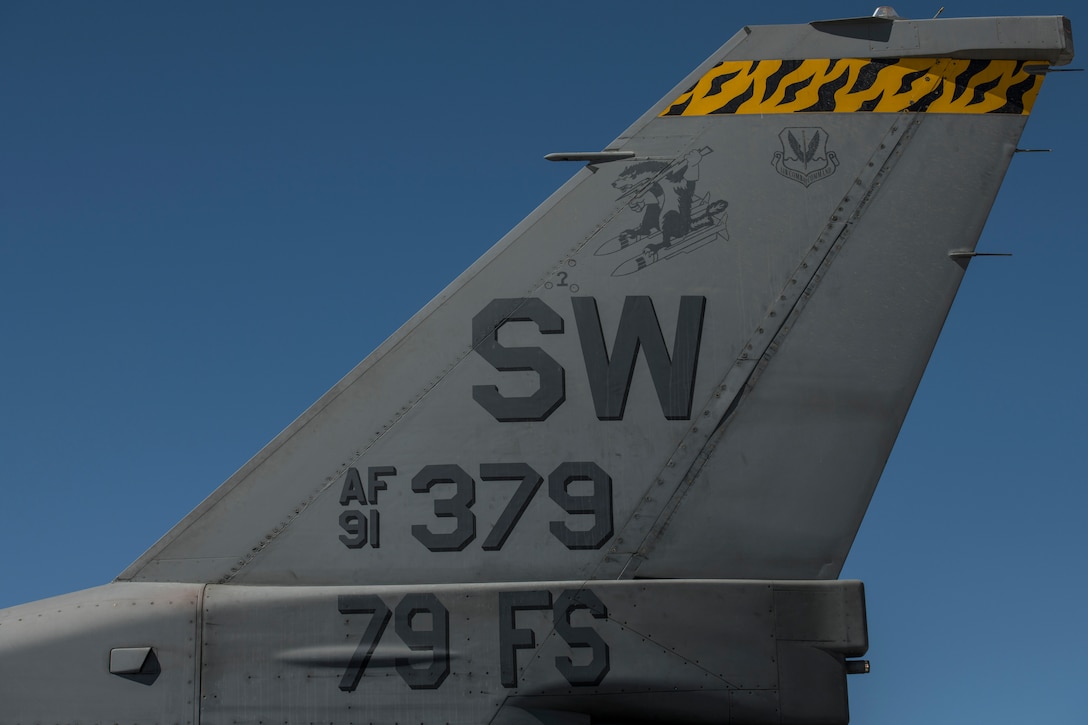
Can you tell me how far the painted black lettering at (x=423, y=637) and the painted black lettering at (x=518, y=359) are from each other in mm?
955

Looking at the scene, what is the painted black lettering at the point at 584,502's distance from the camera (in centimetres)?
536

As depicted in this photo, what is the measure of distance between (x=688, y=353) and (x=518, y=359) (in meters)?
0.84

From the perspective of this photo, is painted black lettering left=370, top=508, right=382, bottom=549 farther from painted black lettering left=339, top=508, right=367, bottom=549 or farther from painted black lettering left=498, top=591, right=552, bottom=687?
painted black lettering left=498, top=591, right=552, bottom=687

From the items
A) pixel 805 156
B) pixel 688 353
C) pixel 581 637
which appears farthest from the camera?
pixel 805 156

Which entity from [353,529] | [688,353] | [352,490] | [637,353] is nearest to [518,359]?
[637,353]

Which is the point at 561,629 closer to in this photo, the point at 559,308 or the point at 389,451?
the point at 389,451

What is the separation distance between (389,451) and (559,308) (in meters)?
1.09

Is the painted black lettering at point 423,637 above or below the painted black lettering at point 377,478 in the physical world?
below

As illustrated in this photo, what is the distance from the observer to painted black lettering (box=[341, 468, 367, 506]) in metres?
5.47

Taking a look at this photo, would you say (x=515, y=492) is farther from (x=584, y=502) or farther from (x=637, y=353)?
(x=637, y=353)

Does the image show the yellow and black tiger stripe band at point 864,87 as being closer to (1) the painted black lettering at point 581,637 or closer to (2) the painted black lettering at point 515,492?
(2) the painted black lettering at point 515,492

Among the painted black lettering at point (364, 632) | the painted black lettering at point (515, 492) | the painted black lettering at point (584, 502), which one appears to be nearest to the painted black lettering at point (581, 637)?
the painted black lettering at point (584, 502)

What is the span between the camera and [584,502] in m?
5.43

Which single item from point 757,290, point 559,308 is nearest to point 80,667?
point 559,308
